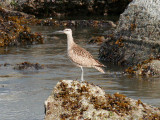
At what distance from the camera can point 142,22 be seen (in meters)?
13.6

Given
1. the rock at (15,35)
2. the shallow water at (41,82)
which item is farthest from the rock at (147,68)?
the rock at (15,35)

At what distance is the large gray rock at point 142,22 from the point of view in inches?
523

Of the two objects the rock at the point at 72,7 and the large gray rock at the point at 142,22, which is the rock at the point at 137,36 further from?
the rock at the point at 72,7

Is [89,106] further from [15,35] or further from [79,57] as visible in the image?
[15,35]

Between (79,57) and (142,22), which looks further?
(142,22)

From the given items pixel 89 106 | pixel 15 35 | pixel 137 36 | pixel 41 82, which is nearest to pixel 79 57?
pixel 89 106

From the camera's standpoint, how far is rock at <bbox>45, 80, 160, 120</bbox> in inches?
273

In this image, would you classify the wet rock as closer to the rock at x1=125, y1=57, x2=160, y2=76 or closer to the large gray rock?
the rock at x1=125, y1=57, x2=160, y2=76

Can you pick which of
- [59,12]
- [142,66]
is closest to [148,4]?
[142,66]

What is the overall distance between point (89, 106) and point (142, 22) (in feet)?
23.1

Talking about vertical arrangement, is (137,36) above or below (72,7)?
below

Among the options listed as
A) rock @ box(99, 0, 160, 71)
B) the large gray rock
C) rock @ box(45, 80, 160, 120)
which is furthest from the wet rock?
rock @ box(45, 80, 160, 120)

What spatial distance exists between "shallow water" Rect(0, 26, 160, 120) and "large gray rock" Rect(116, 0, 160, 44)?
4.09 ft

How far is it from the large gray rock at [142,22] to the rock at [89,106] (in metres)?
6.28
